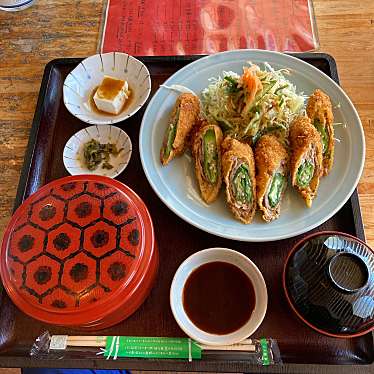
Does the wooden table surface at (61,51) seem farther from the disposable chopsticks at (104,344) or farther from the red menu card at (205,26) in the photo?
the disposable chopsticks at (104,344)

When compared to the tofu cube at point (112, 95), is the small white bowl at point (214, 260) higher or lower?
lower

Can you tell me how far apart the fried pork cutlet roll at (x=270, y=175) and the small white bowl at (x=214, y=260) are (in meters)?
0.16

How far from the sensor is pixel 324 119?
4.44 feet

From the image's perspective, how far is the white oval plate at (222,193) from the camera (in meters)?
1.20

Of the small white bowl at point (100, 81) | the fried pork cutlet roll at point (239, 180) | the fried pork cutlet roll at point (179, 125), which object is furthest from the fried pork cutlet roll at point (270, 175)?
the small white bowl at point (100, 81)

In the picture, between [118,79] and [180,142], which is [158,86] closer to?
[118,79]

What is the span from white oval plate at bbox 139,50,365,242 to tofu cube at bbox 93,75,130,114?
4.6 inches

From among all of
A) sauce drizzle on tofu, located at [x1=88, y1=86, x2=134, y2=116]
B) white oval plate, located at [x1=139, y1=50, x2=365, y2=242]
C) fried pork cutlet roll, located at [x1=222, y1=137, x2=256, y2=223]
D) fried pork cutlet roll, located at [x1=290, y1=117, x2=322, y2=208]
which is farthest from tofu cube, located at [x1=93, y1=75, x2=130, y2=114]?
fried pork cutlet roll, located at [x1=290, y1=117, x2=322, y2=208]

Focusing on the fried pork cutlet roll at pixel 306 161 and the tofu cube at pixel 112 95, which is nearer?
the fried pork cutlet roll at pixel 306 161

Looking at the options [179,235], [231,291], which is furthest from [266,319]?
[179,235]

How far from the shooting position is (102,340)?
1109 mm

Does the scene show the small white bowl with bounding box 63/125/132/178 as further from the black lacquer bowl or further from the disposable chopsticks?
the black lacquer bowl

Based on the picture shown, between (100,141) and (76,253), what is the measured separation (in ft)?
1.76

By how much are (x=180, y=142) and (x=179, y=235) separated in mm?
291
